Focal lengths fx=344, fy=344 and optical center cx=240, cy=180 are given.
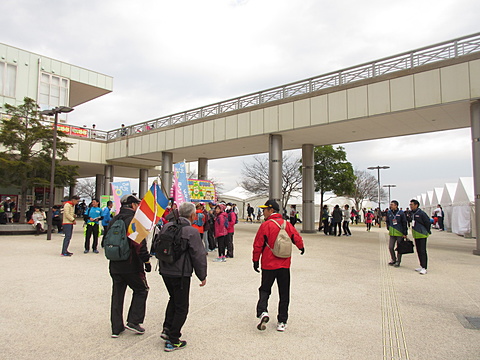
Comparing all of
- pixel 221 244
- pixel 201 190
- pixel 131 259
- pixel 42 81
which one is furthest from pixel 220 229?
pixel 42 81

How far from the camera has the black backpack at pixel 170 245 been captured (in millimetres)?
3877

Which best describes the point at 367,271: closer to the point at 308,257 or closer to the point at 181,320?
the point at 308,257

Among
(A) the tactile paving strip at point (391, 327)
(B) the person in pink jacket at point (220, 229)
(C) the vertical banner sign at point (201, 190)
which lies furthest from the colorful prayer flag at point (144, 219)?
(C) the vertical banner sign at point (201, 190)

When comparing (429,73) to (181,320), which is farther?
(429,73)

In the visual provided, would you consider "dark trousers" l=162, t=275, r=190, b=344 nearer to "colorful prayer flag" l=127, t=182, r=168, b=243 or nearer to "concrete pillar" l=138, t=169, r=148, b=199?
"colorful prayer flag" l=127, t=182, r=168, b=243

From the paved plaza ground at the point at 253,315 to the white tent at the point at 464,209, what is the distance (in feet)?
42.6

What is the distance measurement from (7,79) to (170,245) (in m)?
29.1

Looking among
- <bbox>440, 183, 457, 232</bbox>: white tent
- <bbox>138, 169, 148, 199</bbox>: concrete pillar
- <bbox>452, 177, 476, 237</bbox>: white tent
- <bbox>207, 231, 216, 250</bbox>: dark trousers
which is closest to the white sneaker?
<bbox>207, 231, 216, 250</bbox>: dark trousers

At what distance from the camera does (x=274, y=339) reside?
424 cm

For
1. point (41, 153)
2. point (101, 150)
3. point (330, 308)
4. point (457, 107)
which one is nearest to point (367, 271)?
point (330, 308)

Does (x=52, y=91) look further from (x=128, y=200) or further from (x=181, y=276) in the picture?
(x=181, y=276)

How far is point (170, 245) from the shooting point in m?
3.88

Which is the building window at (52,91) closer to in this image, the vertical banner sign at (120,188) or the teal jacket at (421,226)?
the vertical banner sign at (120,188)

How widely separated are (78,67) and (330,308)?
31846 millimetres
